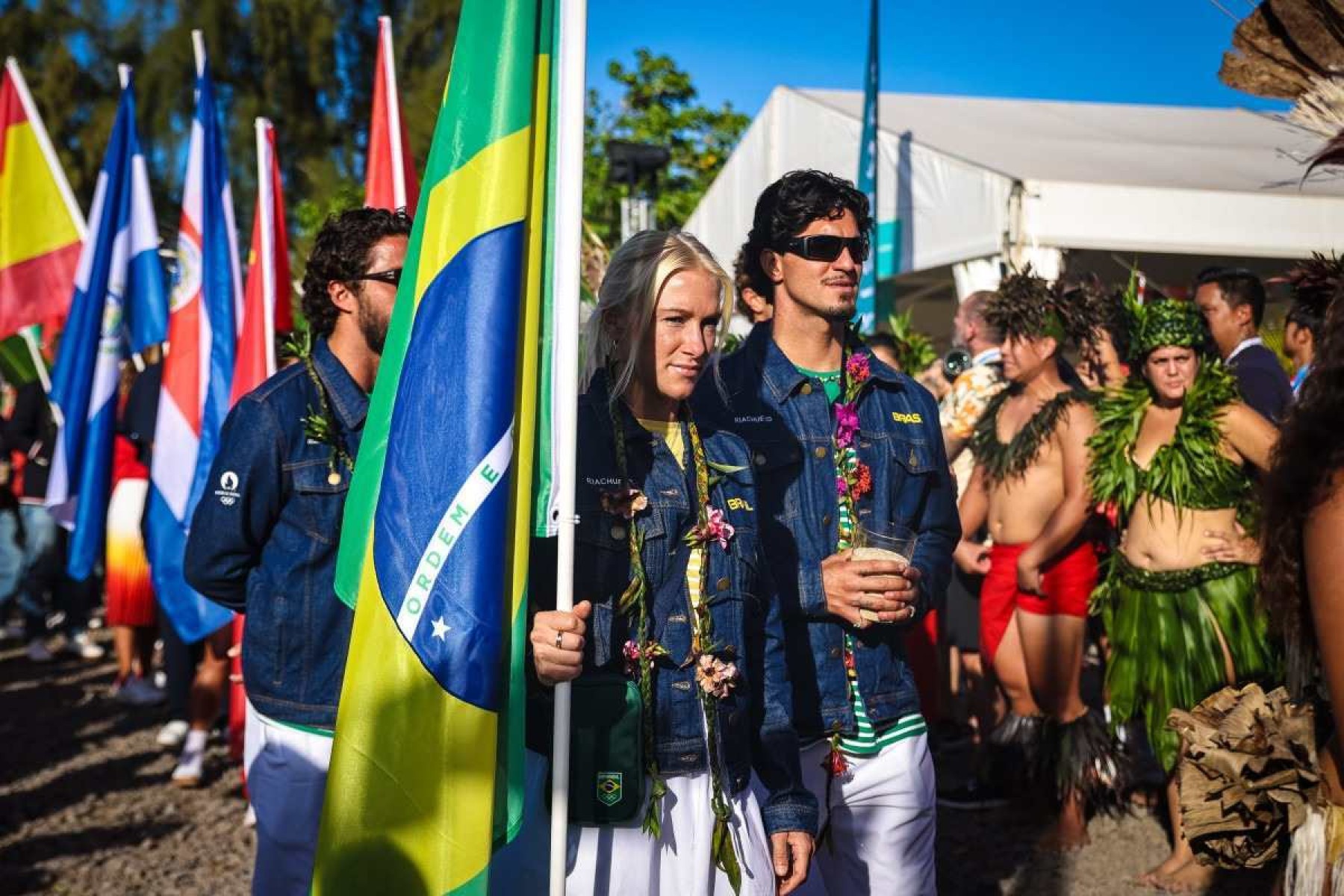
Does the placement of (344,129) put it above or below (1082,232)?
above

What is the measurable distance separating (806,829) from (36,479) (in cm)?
873

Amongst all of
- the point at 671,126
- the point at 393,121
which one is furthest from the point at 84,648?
the point at 671,126

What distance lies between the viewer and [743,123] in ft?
91.1

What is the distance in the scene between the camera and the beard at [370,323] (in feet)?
10.5

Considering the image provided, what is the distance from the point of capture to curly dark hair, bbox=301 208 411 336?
321 cm

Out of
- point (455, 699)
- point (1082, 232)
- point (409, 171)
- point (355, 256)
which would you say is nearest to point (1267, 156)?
point (1082, 232)

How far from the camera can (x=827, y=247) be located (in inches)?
124

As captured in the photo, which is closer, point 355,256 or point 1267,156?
point 355,256

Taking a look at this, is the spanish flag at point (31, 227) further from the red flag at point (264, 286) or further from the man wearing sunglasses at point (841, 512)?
the man wearing sunglasses at point (841, 512)

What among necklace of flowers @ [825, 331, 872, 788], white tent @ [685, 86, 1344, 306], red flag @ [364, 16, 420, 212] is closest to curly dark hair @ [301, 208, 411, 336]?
necklace of flowers @ [825, 331, 872, 788]

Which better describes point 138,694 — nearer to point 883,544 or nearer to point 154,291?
point 154,291

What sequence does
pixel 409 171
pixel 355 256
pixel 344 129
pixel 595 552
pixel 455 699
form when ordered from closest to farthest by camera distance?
1. pixel 455 699
2. pixel 595 552
3. pixel 355 256
4. pixel 409 171
5. pixel 344 129

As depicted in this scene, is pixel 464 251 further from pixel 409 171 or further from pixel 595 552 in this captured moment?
pixel 409 171

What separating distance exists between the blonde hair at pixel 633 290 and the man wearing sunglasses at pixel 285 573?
70 cm
